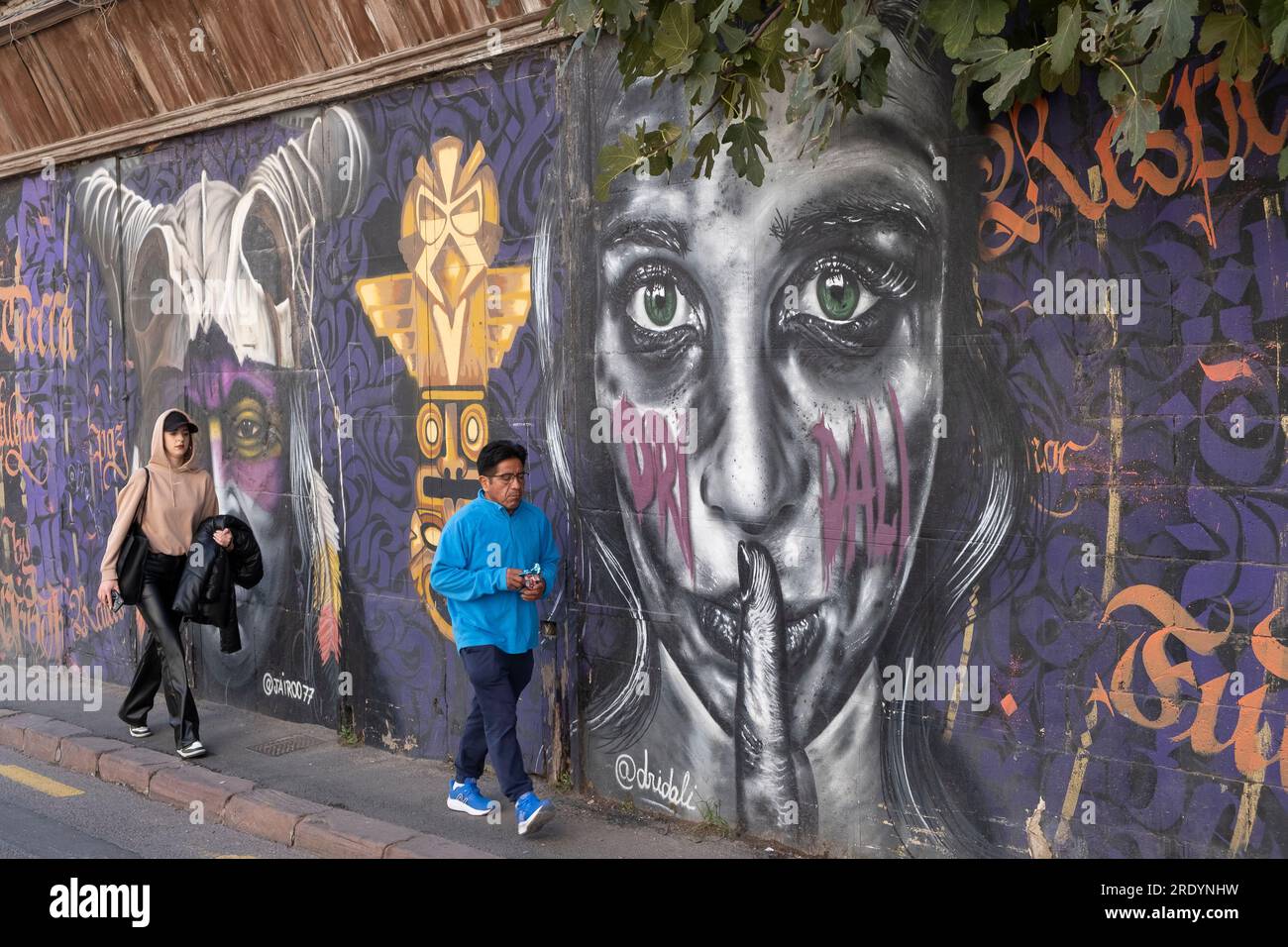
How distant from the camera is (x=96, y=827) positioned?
271 inches

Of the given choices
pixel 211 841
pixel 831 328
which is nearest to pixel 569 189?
pixel 831 328

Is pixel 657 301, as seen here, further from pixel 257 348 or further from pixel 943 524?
pixel 257 348

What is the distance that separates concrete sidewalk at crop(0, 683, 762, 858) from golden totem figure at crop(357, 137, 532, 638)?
3.40ft

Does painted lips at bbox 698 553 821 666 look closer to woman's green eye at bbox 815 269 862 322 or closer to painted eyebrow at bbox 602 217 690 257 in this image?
woman's green eye at bbox 815 269 862 322

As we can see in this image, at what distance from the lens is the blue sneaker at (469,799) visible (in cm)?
654

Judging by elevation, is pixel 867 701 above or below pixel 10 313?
below

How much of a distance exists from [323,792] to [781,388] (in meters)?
3.38

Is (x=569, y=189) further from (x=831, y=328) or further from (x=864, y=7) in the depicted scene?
(x=864, y=7)

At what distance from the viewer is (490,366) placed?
731 centimetres

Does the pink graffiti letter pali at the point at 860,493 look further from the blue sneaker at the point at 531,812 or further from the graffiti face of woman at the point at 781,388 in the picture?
the blue sneaker at the point at 531,812

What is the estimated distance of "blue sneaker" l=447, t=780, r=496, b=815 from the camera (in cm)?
654

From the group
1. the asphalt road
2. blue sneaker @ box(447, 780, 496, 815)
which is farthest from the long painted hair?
the asphalt road

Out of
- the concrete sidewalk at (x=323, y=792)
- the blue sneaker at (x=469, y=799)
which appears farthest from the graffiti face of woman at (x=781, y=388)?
the blue sneaker at (x=469, y=799)
